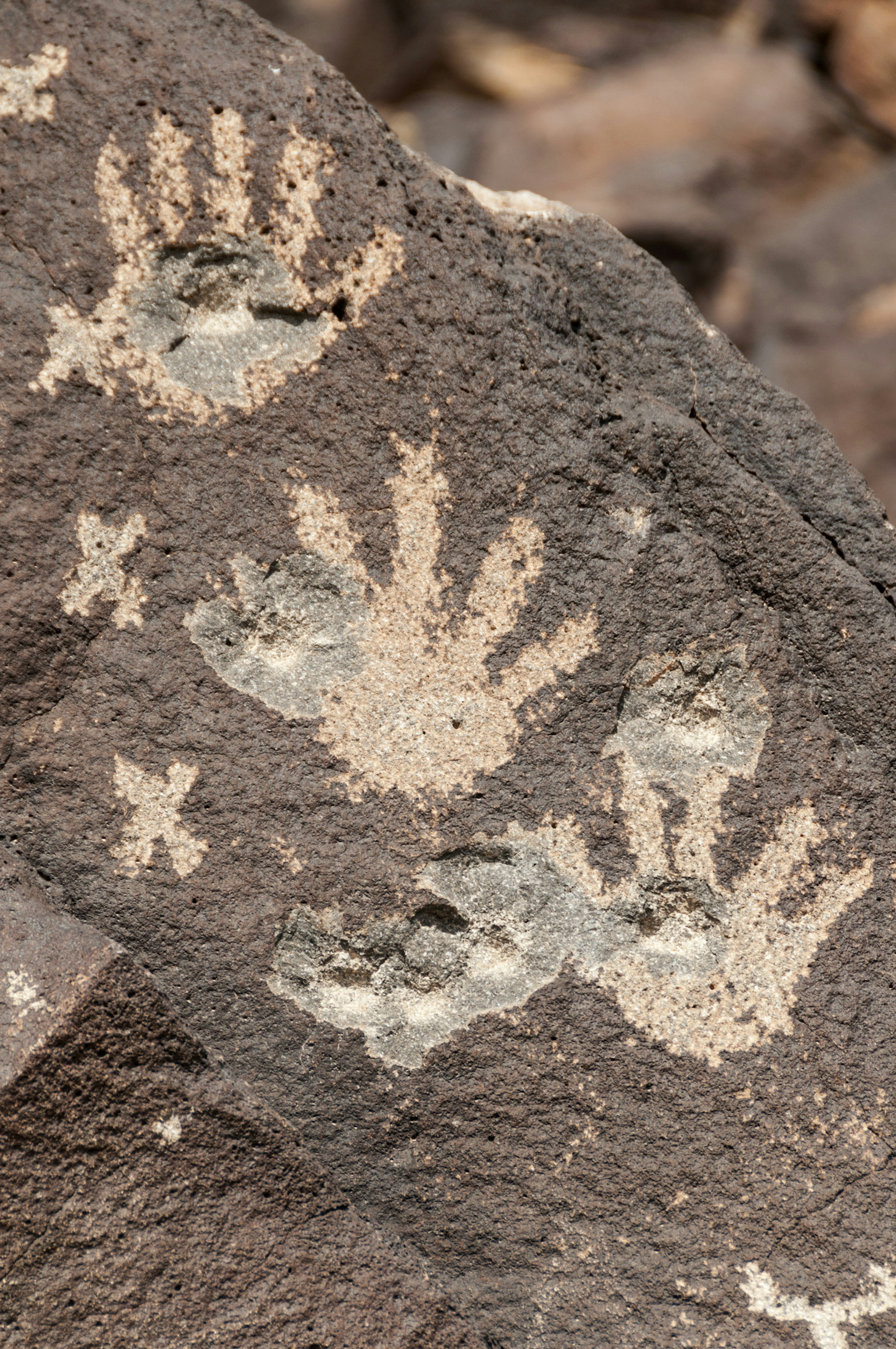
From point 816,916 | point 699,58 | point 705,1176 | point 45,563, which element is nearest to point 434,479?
point 45,563

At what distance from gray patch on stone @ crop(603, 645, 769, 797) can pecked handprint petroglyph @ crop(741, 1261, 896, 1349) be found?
0.38 m

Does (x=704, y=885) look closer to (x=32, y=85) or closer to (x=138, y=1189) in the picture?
(x=138, y=1189)

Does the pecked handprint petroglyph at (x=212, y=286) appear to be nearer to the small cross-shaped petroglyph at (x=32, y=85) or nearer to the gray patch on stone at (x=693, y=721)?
the small cross-shaped petroglyph at (x=32, y=85)

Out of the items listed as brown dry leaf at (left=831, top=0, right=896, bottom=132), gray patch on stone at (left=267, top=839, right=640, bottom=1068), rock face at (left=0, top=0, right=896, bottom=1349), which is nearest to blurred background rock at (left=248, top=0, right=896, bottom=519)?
brown dry leaf at (left=831, top=0, right=896, bottom=132)

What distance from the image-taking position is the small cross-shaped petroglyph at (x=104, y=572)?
0.67 m

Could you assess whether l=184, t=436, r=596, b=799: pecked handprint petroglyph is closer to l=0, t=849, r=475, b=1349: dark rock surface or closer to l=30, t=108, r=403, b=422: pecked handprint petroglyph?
l=30, t=108, r=403, b=422: pecked handprint petroglyph

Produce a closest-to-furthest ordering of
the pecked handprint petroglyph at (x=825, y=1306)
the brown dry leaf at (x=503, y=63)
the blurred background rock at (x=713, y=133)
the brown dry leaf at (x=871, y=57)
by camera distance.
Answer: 1. the pecked handprint petroglyph at (x=825, y=1306)
2. the blurred background rock at (x=713, y=133)
3. the brown dry leaf at (x=871, y=57)
4. the brown dry leaf at (x=503, y=63)

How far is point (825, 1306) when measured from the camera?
0.74 meters

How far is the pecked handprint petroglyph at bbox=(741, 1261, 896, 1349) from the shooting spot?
0.73m

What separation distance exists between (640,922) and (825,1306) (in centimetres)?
32

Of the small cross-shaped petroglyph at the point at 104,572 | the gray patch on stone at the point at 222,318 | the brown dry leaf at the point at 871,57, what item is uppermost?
the brown dry leaf at the point at 871,57

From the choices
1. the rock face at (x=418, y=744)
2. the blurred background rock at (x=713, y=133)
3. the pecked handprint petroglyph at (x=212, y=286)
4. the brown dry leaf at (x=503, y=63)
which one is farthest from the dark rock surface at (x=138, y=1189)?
the brown dry leaf at (x=503, y=63)

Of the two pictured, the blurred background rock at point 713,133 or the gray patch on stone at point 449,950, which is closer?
the gray patch on stone at point 449,950

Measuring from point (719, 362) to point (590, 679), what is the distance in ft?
0.83
